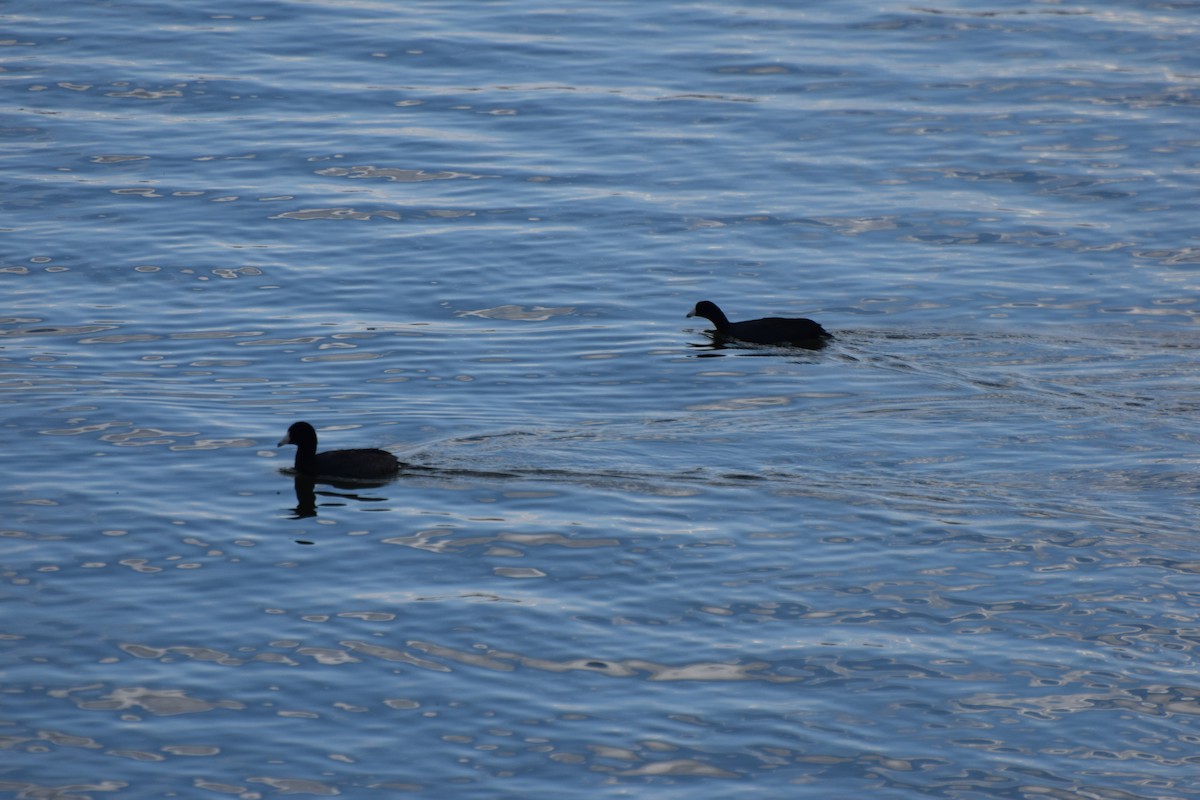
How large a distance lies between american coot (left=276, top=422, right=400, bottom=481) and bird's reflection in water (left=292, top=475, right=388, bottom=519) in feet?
0.31

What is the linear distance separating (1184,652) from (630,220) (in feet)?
46.4

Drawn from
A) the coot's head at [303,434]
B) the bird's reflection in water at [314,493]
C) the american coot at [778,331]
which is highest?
the american coot at [778,331]

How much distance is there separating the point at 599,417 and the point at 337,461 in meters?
3.22

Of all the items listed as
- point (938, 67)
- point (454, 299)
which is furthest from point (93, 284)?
point (938, 67)

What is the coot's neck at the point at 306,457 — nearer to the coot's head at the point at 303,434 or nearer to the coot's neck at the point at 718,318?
the coot's head at the point at 303,434

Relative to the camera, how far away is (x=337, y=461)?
16422 millimetres

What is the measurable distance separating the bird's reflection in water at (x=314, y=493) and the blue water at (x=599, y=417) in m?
0.06

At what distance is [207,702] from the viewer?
12445mm

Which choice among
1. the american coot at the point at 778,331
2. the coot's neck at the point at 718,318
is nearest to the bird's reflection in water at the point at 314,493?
the american coot at the point at 778,331

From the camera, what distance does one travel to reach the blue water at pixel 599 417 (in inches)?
482

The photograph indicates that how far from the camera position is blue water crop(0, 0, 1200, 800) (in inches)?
482

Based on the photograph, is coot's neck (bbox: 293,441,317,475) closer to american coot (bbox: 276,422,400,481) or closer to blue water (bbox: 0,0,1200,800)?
american coot (bbox: 276,422,400,481)

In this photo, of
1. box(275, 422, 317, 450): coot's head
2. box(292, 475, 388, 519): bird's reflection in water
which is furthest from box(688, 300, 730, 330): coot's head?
box(275, 422, 317, 450): coot's head

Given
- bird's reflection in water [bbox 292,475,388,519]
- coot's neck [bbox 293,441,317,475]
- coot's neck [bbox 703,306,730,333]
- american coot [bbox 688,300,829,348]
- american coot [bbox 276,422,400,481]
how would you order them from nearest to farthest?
bird's reflection in water [bbox 292,475,388,519], american coot [bbox 276,422,400,481], coot's neck [bbox 293,441,317,475], american coot [bbox 688,300,829,348], coot's neck [bbox 703,306,730,333]
